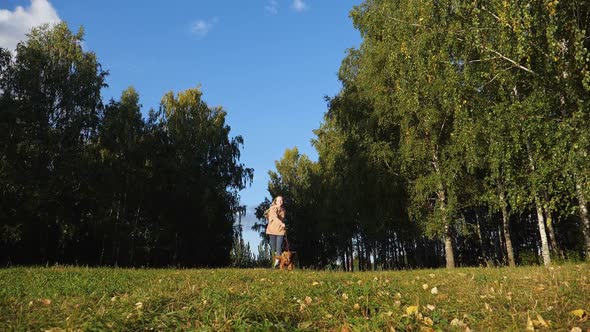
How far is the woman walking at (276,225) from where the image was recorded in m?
13.2

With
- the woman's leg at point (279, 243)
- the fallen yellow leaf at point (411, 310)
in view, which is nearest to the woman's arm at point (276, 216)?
the woman's leg at point (279, 243)

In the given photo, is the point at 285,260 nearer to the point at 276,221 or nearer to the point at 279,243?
the point at 279,243

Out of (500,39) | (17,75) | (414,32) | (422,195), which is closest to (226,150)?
(17,75)

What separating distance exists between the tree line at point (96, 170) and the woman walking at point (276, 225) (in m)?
16.2

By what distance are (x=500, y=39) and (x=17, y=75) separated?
27345 millimetres

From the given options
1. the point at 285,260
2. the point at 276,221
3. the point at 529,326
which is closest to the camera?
the point at 529,326

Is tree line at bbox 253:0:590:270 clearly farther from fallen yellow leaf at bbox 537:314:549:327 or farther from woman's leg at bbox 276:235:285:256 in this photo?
fallen yellow leaf at bbox 537:314:549:327

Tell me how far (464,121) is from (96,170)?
22.9 m

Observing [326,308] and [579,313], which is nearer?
[579,313]

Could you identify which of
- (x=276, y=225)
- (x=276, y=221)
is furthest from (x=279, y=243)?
(x=276, y=221)

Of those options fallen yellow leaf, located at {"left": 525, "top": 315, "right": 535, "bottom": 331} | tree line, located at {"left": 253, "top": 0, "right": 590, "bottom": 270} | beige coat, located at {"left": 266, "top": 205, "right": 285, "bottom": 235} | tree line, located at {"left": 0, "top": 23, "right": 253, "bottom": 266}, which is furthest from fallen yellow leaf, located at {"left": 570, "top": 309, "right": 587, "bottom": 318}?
tree line, located at {"left": 0, "top": 23, "right": 253, "bottom": 266}

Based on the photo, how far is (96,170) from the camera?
1135 inches

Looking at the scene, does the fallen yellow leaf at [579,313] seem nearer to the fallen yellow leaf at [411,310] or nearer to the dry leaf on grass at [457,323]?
the dry leaf on grass at [457,323]

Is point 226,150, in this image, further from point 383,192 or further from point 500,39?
point 500,39
